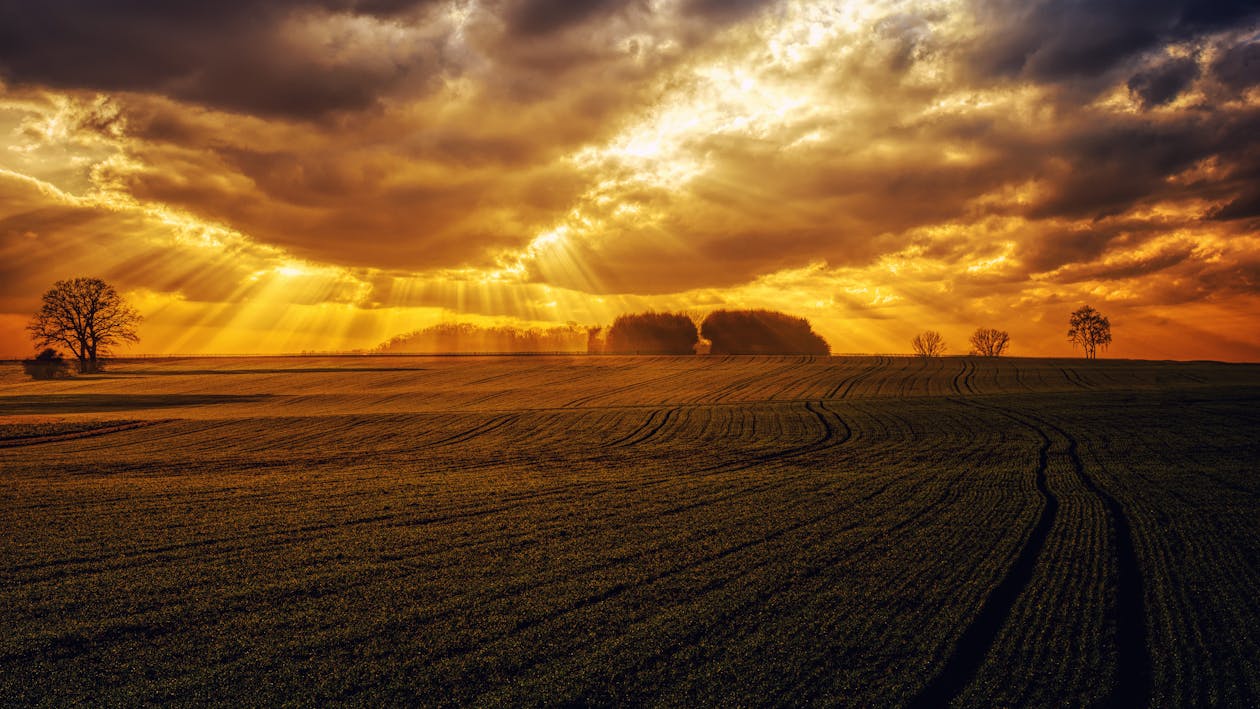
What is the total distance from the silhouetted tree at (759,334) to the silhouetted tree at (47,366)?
81.6 m

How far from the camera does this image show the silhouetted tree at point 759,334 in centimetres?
11138

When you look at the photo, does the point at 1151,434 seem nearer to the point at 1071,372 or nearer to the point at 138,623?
the point at 138,623

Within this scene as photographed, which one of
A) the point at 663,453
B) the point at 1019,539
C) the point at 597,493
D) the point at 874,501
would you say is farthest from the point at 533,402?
the point at 1019,539

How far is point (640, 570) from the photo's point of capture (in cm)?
1038

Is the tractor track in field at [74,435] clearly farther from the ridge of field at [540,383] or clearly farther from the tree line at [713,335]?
the tree line at [713,335]

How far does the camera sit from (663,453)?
24328 millimetres

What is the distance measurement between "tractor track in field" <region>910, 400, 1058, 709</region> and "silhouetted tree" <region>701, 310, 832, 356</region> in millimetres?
97502

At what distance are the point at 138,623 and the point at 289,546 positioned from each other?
350cm

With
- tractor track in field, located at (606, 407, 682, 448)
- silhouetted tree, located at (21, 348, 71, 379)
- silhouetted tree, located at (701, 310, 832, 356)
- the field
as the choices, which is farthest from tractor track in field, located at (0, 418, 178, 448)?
silhouetted tree, located at (701, 310, 832, 356)

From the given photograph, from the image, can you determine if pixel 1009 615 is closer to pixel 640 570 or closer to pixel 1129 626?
pixel 1129 626

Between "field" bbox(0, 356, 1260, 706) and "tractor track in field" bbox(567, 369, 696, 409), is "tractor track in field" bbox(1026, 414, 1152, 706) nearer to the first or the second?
"field" bbox(0, 356, 1260, 706)

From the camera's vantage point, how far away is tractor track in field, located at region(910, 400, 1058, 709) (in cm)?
670

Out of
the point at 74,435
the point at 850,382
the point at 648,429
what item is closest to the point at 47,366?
the point at 74,435

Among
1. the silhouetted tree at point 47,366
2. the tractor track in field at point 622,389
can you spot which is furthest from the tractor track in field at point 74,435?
the silhouetted tree at point 47,366
